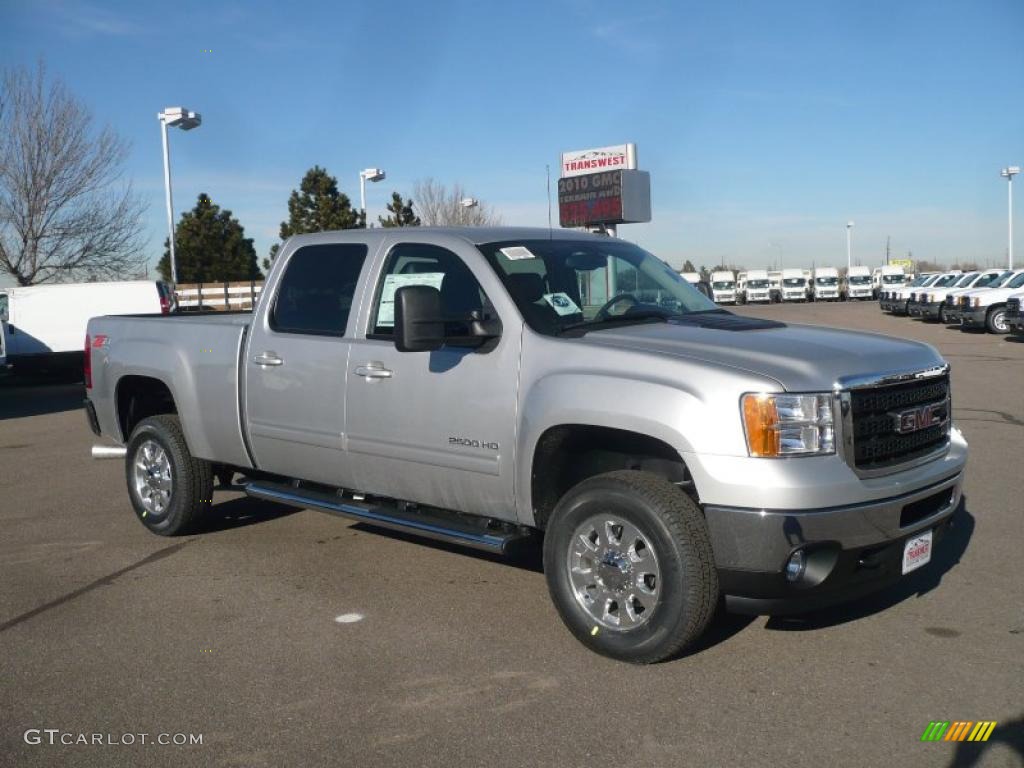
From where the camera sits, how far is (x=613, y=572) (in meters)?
4.57

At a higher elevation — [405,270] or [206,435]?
[405,270]

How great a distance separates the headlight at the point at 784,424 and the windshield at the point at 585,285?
1.19 meters

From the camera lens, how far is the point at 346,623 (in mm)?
5207

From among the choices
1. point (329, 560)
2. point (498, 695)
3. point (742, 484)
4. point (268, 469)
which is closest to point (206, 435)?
point (268, 469)

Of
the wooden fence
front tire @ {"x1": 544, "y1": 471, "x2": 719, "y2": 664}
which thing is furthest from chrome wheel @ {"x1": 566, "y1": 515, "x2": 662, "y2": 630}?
the wooden fence

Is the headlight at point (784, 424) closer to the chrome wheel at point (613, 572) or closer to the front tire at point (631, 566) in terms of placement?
the front tire at point (631, 566)

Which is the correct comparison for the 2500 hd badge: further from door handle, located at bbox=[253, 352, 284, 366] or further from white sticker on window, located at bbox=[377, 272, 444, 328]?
door handle, located at bbox=[253, 352, 284, 366]

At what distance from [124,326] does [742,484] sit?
5.01 m

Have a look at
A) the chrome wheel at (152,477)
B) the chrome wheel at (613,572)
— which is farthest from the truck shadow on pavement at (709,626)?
the chrome wheel at (152,477)

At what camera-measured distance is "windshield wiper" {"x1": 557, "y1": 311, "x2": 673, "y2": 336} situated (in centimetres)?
510

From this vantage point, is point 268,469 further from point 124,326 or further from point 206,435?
point 124,326

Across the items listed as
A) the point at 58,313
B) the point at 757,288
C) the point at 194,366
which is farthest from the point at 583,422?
the point at 757,288

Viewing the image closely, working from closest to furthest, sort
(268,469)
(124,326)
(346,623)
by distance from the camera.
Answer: (346,623)
(268,469)
(124,326)

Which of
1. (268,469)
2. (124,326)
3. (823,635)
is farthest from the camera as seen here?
(124,326)
